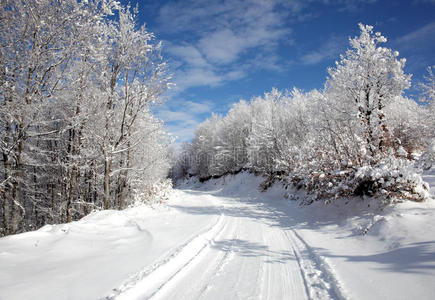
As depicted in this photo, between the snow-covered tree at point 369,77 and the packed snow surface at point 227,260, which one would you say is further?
the snow-covered tree at point 369,77

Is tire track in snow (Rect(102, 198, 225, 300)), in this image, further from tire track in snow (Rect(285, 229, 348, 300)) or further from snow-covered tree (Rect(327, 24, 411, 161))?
snow-covered tree (Rect(327, 24, 411, 161))

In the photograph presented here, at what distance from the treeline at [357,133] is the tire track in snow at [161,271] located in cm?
521

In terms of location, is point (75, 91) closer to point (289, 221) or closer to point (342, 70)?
point (289, 221)

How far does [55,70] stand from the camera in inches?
248

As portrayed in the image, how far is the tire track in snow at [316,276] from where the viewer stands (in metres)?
2.94

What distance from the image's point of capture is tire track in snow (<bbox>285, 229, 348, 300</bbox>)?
2938 mm

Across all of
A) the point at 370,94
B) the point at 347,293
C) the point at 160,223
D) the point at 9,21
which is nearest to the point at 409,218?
the point at 347,293

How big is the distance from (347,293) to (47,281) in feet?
14.1

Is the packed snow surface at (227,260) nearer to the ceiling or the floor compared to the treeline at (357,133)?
nearer to the floor

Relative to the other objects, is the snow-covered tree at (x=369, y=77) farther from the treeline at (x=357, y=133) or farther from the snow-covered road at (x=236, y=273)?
the snow-covered road at (x=236, y=273)

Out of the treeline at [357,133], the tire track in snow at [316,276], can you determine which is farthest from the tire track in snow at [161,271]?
the treeline at [357,133]

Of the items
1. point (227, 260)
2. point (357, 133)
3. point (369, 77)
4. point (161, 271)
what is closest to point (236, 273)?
point (227, 260)

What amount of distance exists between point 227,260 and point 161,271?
1340 millimetres

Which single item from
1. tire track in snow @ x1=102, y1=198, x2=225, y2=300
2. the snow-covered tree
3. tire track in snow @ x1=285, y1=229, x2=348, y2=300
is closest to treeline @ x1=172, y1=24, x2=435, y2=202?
the snow-covered tree
